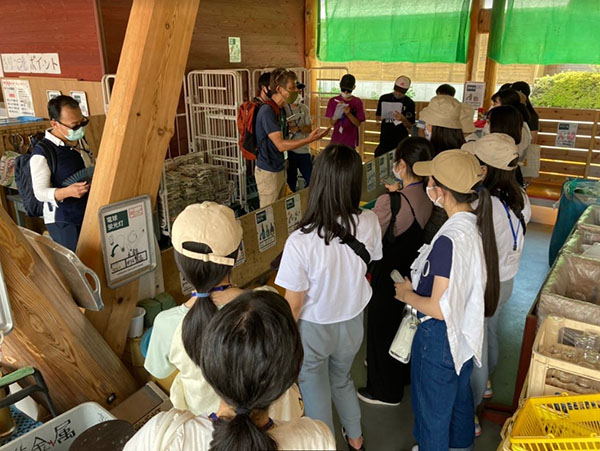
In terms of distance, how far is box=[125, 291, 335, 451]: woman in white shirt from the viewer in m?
0.94

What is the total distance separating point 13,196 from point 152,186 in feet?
10.9

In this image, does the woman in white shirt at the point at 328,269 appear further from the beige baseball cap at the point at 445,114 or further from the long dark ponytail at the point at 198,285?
the beige baseball cap at the point at 445,114

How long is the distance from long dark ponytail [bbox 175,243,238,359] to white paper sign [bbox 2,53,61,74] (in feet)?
18.3

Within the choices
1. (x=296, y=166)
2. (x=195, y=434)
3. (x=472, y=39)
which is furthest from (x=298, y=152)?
(x=195, y=434)

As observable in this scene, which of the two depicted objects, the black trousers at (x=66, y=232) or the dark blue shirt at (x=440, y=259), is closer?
the dark blue shirt at (x=440, y=259)

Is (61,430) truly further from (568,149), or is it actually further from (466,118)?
(568,149)

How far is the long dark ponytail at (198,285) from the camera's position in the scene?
1.40 metres

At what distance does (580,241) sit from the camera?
3.00m

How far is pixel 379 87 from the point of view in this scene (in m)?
8.23

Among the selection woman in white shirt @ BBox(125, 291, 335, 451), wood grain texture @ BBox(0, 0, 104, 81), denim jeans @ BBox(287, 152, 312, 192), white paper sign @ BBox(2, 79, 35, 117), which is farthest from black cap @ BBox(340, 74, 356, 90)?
woman in white shirt @ BBox(125, 291, 335, 451)

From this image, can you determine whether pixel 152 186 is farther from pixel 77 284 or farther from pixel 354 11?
pixel 354 11

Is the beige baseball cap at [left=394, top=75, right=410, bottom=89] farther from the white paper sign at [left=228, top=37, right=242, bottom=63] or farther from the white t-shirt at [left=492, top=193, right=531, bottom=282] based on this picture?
the white t-shirt at [left=492, top=193, right=531, bottom=282]

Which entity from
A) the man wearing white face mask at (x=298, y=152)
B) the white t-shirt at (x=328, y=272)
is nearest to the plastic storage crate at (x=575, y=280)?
the white t-shirt at (x=328, y=272)

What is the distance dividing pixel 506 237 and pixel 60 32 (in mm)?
5682
